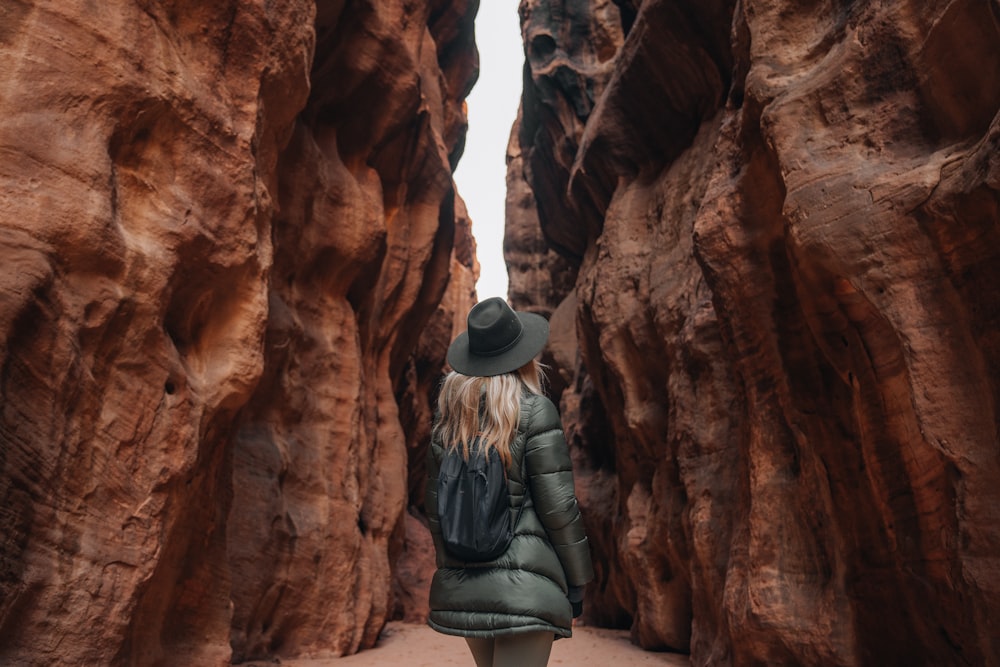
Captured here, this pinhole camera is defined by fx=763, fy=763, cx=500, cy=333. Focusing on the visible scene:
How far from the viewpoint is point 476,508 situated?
10.2ft

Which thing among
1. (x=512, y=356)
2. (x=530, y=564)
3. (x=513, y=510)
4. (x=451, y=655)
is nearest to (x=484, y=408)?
(x=512, y=356)

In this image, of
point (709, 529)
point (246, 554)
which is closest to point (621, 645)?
point (709, 529)

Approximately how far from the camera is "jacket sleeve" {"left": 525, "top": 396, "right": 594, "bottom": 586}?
3158 mm

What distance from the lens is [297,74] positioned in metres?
6.46

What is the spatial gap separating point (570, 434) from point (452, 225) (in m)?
4.97

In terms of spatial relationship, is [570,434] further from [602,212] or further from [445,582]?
[445,582]

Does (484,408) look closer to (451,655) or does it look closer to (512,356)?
(512,356)

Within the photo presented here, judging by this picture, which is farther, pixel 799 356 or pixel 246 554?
pixel 246 554

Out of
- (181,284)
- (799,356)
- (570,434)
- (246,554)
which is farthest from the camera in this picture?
(570,434)

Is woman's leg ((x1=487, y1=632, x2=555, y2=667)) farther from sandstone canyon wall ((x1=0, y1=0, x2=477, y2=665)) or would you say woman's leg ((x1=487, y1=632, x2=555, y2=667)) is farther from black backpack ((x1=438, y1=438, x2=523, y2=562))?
sandstone canyon wall ((x1=0, y1=0, x2=477, y2=665))

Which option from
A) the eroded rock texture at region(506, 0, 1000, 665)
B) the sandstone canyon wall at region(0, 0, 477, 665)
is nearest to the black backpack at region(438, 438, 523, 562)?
the sandstone canyon wall at region(0, 0, 477, 665)

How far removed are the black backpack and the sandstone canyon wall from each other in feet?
6.82

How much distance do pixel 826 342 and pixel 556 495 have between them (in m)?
3.06

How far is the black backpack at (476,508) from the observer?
307 cm
